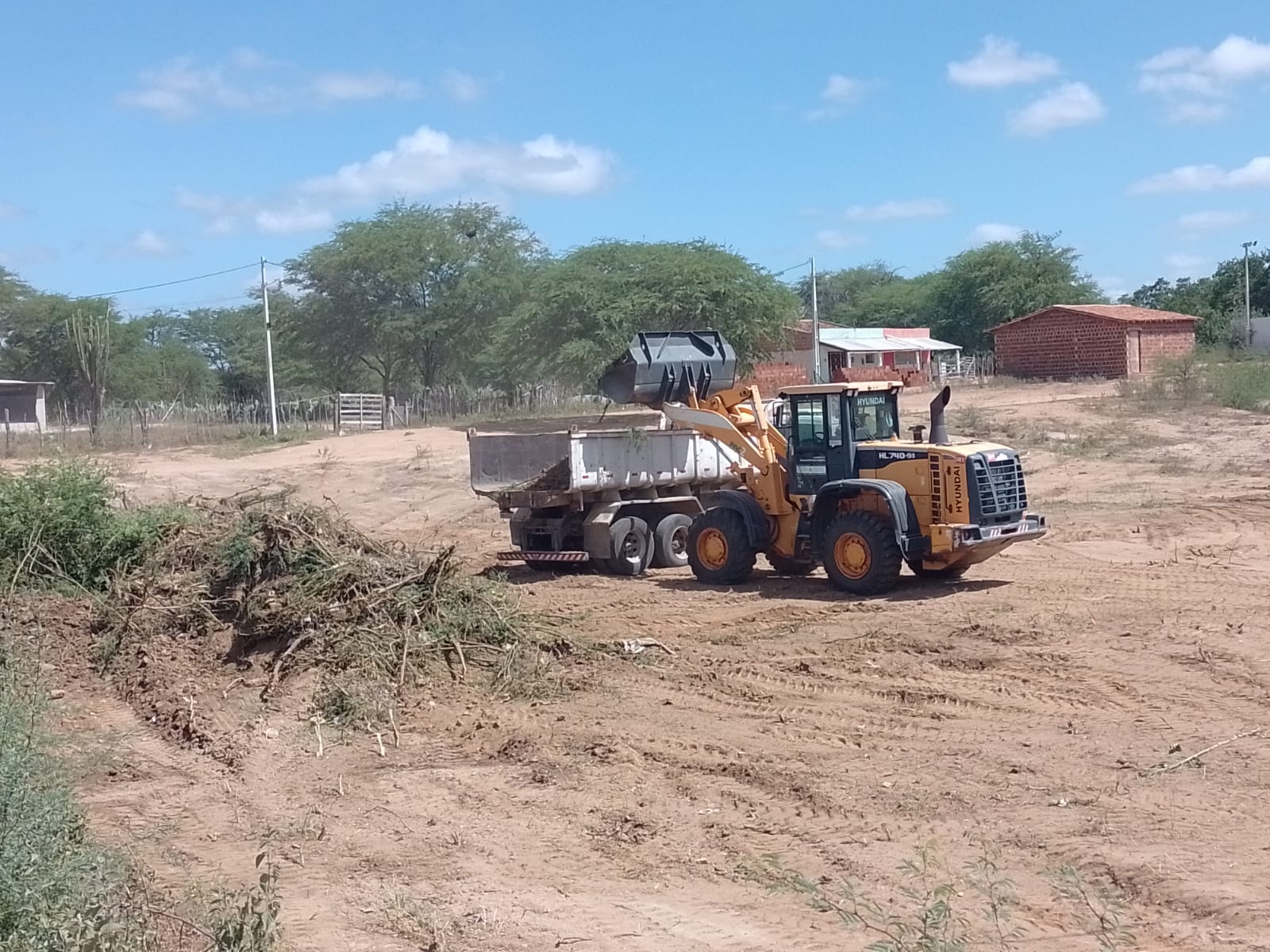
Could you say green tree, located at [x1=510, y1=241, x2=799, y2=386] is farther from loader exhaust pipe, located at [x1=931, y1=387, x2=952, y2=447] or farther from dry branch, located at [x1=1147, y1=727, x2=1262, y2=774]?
dry branch, located at [x1=1147, y1=727, x2=1262, y2=774]

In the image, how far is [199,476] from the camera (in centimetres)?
2892

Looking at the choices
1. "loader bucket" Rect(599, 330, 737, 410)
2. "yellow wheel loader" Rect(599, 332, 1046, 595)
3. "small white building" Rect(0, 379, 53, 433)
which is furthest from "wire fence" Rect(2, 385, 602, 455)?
"yellow wheel loader" Rect(599, 332, 1046, 595)

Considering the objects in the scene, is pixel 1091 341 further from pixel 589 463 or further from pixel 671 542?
pixel 589 463

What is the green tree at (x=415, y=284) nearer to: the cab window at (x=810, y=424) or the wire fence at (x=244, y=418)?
the wire fence at (x=244, y=418)

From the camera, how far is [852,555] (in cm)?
1449

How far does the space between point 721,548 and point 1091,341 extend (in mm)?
34358

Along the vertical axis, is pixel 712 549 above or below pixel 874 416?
below

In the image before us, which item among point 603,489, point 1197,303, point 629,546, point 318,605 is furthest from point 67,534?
point 1197,303

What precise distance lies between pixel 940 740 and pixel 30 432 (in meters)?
36.1

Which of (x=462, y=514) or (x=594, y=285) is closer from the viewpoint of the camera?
(x=462, y=514)

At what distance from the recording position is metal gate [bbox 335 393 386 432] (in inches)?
1602

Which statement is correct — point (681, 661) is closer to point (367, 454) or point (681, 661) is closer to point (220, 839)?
point (220, 839)

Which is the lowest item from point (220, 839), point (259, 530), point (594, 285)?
point (220, 839)

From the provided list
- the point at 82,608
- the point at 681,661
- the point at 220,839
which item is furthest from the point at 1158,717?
the point at 82,608
